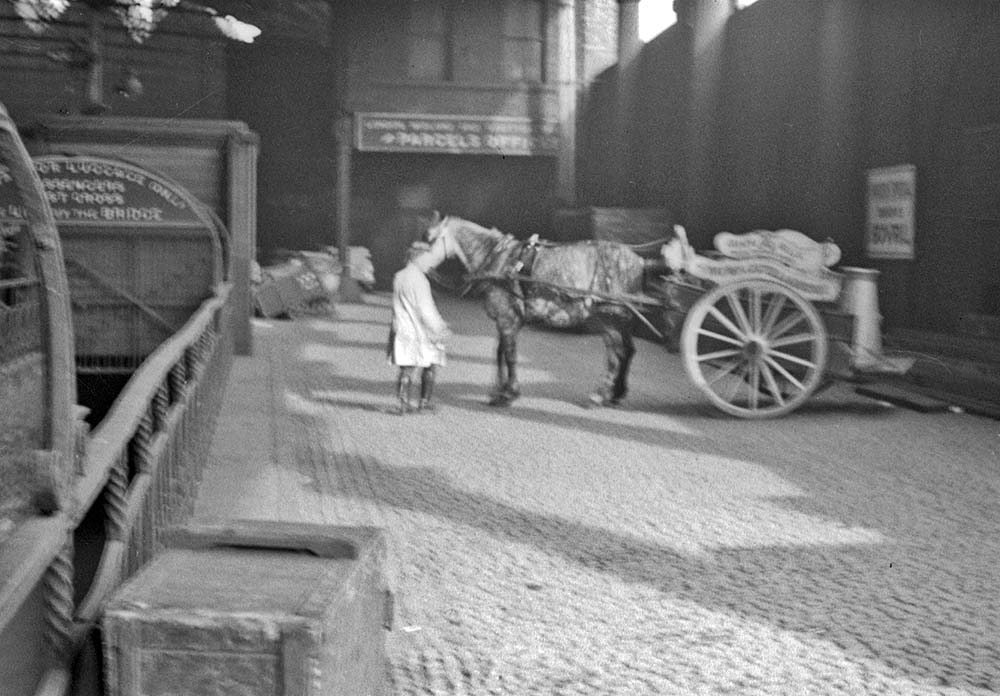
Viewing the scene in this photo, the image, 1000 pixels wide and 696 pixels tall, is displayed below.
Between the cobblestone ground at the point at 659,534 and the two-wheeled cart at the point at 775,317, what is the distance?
0.33 metres

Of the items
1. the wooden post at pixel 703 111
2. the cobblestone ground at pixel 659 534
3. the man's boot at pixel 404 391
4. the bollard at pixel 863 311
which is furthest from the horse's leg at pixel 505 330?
the wooden post at pixel 703 111

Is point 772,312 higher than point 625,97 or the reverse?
the reverse

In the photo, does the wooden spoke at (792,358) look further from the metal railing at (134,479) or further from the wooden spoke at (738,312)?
the metal railing at (134,479)

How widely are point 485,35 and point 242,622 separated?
12.0m

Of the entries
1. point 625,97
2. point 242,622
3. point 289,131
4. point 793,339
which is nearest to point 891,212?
point 625,97

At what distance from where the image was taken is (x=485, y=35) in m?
13.9

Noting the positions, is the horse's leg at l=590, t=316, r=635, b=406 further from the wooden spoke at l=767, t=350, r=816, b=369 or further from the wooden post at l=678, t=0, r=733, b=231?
the wooden post at l=678, t=0, r=733, b=231

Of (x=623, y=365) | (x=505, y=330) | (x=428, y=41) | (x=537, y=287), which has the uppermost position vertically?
(x=428, y=41)

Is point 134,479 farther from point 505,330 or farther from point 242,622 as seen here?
point 505,330

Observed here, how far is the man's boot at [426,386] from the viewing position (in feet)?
34.5

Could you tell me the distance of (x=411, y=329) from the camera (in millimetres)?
Result: 10312

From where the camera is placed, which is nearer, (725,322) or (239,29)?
(725,322)

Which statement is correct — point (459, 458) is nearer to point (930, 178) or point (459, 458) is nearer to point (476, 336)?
point (930, 178)

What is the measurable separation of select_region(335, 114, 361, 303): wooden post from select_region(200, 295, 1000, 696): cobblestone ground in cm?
664
